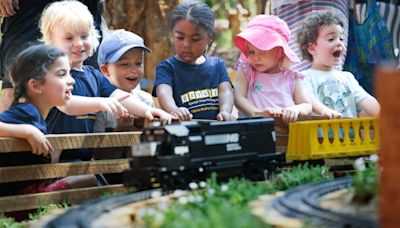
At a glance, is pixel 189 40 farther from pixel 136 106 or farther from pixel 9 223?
pixel 9 223

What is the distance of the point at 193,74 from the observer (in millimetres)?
7816

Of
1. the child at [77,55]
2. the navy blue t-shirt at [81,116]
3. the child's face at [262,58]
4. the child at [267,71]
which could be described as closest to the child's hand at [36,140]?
the navy blue t-shirt at [81,116]

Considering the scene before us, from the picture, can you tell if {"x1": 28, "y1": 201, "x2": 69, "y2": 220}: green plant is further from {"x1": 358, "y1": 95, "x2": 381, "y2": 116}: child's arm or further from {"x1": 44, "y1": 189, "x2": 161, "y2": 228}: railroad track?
{"x1": 358, "y1": 95, "x2": 381, "y2": 116}: child's arm

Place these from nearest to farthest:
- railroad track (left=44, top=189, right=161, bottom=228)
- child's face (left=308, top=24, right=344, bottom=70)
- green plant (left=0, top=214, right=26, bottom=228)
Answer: railroad track (left=44, top=189, right=161, bottom=228) → green plant (left=0, top=214, right=26, bottom=228) → child's face (left=308, top=24, right=344, bottom=70)

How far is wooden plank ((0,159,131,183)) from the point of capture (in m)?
6.01

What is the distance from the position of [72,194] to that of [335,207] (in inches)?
105

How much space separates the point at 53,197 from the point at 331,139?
6.75 feet

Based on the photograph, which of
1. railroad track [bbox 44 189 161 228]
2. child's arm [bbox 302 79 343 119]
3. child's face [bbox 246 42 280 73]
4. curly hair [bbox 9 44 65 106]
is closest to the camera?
railroad track [bbox 44 189 161 228]

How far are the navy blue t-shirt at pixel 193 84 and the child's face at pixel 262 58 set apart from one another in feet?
0.98

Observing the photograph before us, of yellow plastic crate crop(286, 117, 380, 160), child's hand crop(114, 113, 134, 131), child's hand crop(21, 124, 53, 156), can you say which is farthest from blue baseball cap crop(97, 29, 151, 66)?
yellow plastic crate crop(286, 117, 380, 160)

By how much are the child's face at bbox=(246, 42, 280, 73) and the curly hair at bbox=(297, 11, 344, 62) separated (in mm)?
631

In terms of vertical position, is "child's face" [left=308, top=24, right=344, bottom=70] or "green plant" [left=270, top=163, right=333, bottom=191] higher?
"child's face" [left=308, top=24, right=344, bottom=70]

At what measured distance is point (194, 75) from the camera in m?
7.82

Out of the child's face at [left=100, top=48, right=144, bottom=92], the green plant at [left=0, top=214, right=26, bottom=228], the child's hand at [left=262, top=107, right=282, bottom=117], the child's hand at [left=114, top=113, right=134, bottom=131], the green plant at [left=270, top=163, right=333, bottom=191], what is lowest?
the green plant at [left=0, top=214, right=26, bottom=228]
